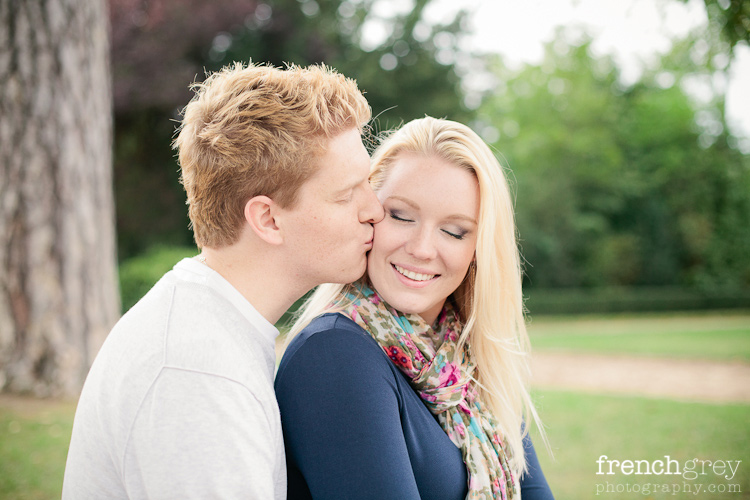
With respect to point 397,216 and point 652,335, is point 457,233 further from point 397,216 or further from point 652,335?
point 652,335

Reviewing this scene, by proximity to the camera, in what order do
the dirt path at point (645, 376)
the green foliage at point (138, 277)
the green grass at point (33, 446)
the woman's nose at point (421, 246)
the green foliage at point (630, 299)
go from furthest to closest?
the green foliage at point (630, 299), the green foliage at point (138, 277), the dirt path at point (645, 376), the green grass at point (33, 446), the woman's nose at point (421, 246)

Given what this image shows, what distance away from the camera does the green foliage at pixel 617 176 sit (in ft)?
92.5

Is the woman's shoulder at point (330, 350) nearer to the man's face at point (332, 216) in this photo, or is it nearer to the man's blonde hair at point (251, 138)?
the man's face at point (332, 216)

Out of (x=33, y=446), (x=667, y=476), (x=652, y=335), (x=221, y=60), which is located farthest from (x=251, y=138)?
(x=652, y=335)

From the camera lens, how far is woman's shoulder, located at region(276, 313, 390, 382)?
1861 mm

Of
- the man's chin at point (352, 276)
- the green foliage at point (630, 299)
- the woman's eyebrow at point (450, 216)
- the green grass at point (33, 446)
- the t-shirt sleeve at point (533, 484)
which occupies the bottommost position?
the green foliage at point (630, 299)

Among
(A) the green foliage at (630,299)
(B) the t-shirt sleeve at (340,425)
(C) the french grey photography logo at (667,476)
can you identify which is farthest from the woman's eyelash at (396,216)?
(A) the green foliage at (630,299)

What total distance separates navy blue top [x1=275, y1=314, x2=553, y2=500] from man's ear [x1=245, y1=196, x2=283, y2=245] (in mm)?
321

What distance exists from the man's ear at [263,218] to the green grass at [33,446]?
3.43 meters

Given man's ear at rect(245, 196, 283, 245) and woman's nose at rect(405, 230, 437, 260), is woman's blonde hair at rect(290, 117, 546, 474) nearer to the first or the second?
woman's nose at rect(405, 230, 437, 260)

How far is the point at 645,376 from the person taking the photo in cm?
1198

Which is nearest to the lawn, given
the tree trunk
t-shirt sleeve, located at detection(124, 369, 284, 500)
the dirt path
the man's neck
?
the tree trunk

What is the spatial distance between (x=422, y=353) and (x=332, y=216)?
2.11 feet

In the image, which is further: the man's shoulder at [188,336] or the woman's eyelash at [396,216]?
the woman's eyelash at [396,216]
